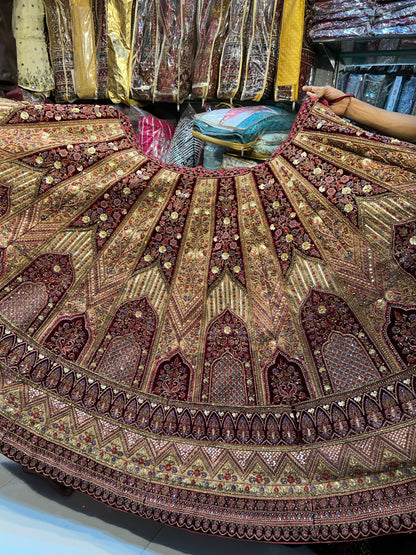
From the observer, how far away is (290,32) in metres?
1.57

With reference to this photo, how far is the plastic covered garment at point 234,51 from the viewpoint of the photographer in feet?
5.33

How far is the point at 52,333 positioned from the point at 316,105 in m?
0.96

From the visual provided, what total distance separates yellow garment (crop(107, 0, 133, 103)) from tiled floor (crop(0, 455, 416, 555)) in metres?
1.64

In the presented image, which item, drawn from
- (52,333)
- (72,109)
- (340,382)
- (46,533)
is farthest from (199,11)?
(46,533)

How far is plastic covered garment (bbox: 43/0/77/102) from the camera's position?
1.98 meters

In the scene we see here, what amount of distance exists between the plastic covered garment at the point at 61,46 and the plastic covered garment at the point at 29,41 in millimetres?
44

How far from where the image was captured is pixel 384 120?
108 cm

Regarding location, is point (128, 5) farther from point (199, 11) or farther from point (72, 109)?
point (72, 109)

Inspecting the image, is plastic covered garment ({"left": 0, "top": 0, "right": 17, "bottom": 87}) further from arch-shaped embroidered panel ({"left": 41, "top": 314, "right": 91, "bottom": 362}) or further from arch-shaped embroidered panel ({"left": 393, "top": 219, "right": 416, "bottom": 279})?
arch-shaped embroidered panel ({"left": 393, "top": 219, "right": 416, "bottom": 279})

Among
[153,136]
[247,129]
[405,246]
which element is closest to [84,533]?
[405,246]

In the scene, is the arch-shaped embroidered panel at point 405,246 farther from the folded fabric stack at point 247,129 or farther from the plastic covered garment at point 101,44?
the plastic covered garment at point 101,44

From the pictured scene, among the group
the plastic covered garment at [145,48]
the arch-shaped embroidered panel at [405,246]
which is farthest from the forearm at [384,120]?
the plastic covered garment at [145,48]

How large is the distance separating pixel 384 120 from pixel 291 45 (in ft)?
2.31

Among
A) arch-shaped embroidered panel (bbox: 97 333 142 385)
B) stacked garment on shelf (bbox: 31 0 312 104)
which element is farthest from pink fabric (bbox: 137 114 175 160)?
arch-shaped embroidered panel (bbox: 97 333 142 385)
